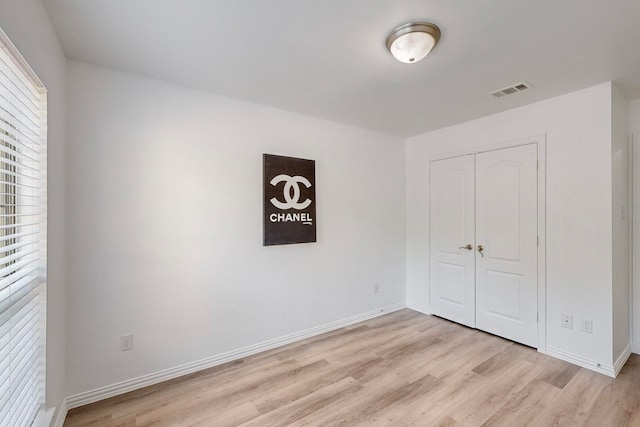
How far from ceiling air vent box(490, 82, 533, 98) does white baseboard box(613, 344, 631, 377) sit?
8.06 ft

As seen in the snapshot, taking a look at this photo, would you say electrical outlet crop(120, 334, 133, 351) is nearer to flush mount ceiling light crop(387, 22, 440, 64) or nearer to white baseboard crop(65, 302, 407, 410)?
white baseboard crop(65, 302, 407, 410)

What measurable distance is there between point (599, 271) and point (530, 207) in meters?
0.76

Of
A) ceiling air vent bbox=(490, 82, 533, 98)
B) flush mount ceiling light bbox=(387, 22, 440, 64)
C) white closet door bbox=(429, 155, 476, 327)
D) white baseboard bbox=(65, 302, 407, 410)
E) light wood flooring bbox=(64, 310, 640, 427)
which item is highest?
ceiling air vent bbox=(490, 82, 533, 98)

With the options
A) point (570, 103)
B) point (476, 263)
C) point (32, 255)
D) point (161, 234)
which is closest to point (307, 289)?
point (161, 234)

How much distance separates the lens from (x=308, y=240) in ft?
10.3

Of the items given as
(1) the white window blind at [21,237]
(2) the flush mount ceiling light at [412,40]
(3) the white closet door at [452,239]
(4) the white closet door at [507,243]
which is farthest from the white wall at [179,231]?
(4) the white closet door at [507,243]

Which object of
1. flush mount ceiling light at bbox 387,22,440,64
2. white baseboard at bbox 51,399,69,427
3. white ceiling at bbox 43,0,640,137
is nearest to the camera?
white ceiling at bbox 43,0,640,137

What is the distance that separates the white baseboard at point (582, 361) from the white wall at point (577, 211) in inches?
1.1

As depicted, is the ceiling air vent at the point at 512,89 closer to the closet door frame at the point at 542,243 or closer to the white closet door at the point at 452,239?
the closet door frame at the point at 542,243

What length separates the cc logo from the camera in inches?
116

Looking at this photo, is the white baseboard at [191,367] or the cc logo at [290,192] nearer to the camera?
the white baseboard at [191,367]

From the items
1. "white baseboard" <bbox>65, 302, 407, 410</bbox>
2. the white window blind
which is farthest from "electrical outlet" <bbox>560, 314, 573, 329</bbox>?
the white window blind

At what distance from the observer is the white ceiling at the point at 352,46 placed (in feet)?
5.18

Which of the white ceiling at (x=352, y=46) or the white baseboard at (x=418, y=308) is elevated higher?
the white ceiling at (x=352, y=46)
